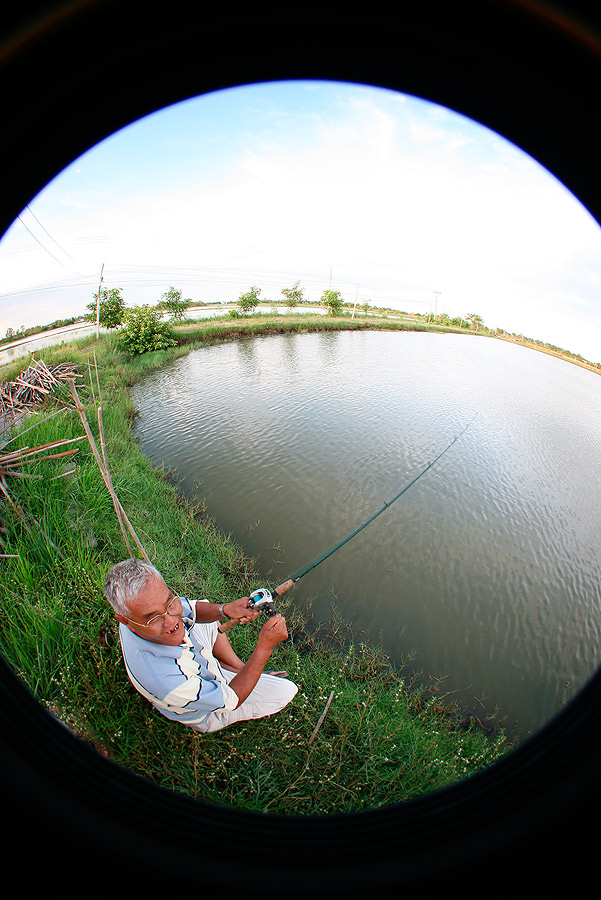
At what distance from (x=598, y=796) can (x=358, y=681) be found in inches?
109

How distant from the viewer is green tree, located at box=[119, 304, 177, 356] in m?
14.8

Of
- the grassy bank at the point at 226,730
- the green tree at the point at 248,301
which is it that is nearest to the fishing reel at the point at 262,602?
the grassy bank at the point at 226,730

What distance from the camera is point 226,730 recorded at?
2.19 m

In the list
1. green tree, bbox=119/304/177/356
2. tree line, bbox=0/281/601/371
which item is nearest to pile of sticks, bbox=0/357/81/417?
tree line, bbox=0/281/601/371

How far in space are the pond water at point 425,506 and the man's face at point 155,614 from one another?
2588mm

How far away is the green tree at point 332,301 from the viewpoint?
36.3 m

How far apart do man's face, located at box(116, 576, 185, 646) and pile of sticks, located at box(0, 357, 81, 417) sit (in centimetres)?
673

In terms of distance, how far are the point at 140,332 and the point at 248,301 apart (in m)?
15.7

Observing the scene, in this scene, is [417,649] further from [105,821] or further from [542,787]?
[105,821]

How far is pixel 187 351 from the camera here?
54.2 ft

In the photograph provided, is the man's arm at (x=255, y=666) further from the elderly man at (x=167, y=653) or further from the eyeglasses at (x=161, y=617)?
the eyeglasses at (x=161, y=617)

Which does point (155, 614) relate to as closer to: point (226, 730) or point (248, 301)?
point (226, 730)

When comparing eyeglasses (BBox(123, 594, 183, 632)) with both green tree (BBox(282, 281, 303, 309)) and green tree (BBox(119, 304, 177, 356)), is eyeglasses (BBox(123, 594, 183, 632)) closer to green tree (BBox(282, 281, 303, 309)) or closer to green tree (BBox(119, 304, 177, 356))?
green tree (BBox(119, 304, 177, 356))

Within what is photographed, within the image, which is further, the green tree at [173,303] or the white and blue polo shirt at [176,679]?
the green tree at [173,303]
